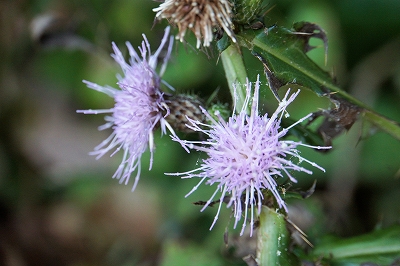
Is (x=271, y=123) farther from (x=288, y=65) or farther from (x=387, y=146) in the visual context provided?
(x=387, y=146)

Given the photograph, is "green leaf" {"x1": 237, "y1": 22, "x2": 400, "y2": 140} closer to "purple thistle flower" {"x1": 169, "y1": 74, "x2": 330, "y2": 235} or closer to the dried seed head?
"purple thistle flower" {"x1": 169, "y1": 74, "x2": 330, "y2": 235}

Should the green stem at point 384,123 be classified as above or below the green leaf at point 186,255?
above

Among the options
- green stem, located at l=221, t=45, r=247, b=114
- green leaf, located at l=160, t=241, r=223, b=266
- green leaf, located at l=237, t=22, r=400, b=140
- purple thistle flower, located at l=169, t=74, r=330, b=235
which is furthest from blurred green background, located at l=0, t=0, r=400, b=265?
purple thistle flower, located at l=169, t=74, r=330, b=235

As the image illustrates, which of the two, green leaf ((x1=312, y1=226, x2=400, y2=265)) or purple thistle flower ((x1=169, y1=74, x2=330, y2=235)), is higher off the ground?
purple thistle flower ((x1=169, y1=74, x2=330, y2=235))

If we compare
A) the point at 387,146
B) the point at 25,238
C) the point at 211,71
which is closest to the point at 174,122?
the point at 211,71

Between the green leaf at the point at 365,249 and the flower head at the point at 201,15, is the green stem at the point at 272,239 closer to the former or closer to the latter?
the green leaf at the point at 365,249

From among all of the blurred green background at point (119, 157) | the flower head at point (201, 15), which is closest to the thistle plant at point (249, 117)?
the flower head at point (201, 15)
